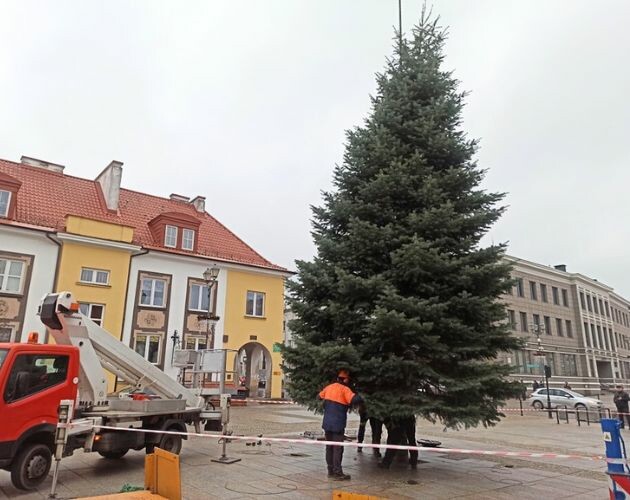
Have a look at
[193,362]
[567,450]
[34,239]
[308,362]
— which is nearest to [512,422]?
[567,450]

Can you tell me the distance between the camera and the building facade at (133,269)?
23.0m

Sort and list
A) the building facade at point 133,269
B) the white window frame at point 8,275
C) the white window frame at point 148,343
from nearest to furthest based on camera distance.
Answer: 1. the white window frame at point 8,275
2. the building facade at point 133,269
3. the white window frame at point 148,343

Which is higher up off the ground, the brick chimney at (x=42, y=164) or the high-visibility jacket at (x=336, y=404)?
the brick chimney at (x=42, y=164)

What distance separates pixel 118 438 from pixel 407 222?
21.5 ft

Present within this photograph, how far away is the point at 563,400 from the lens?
100ft

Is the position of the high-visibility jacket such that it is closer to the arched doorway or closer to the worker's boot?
the worker's boot

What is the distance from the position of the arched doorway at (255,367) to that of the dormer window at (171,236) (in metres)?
7.81

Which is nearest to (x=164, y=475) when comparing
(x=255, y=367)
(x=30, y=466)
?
(x=30, y=466)

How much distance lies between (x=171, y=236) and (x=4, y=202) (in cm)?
851

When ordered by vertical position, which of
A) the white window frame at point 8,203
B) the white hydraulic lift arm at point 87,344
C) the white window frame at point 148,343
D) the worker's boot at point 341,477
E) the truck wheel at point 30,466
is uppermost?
the white window frame at point 8,203

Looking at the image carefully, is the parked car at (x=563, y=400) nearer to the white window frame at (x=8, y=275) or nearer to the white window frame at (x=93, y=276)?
the white window frame at (x=93, y=276)

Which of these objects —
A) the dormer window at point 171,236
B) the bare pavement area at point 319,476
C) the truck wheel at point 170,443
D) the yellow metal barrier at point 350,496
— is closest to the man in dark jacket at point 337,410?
the bare pavement area at point 319,476

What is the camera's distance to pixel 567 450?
13227 mm

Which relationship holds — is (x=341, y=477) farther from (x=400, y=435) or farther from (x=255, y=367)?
(x=255, y=367)
